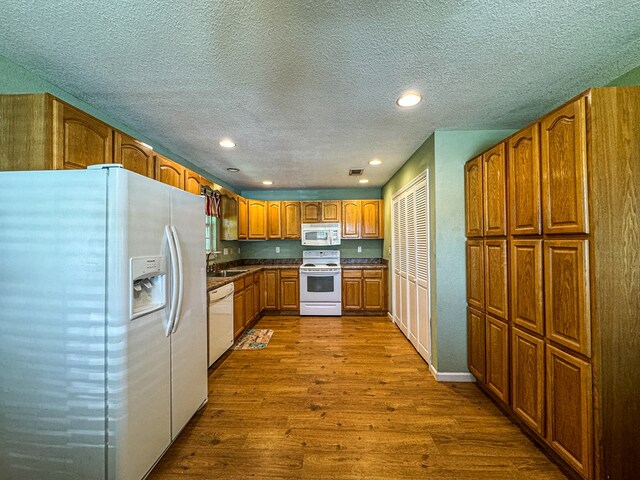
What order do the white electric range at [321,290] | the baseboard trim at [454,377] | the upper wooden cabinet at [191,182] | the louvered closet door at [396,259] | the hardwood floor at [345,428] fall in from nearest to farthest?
the hardwood floor at [345,428], the baseboard trim at [454,377], the upper wooden cabinet at [191,182], the louvered closet door at [396,259], the white electric range at [321,290]

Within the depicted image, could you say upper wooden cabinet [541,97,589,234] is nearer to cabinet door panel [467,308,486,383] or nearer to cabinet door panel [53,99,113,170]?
cabinet door panel [467,308,486,383]

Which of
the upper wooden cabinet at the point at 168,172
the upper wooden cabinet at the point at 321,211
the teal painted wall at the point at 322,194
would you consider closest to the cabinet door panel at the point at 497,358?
the upper wooden cabinet at the point at 168,172

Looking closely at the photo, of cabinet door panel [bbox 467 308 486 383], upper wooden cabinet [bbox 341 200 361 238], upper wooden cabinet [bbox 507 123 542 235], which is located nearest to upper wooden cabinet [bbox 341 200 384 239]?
upper wooden cabinet [bbox 341 200 361 238]

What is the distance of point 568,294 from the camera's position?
1427 millimetres

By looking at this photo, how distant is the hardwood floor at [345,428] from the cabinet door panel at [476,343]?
0.20m

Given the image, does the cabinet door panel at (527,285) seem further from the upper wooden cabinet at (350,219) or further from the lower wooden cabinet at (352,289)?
the upper wooden cabinet at (350,219)

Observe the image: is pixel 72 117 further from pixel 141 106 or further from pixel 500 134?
pixel 500 134

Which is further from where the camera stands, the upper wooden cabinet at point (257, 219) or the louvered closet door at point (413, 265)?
the upper wooden cabinet at point (257, 219)

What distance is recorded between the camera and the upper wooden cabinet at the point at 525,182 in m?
1.62

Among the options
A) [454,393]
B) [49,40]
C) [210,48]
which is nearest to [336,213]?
[454,393]

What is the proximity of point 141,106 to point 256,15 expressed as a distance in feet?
4.51

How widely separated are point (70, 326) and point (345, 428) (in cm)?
180

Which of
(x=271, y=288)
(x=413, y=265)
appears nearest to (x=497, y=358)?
(x=413, y=265)

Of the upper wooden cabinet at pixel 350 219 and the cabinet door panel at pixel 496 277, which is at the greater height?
the upper wooden cabinet at pixel 350 219
